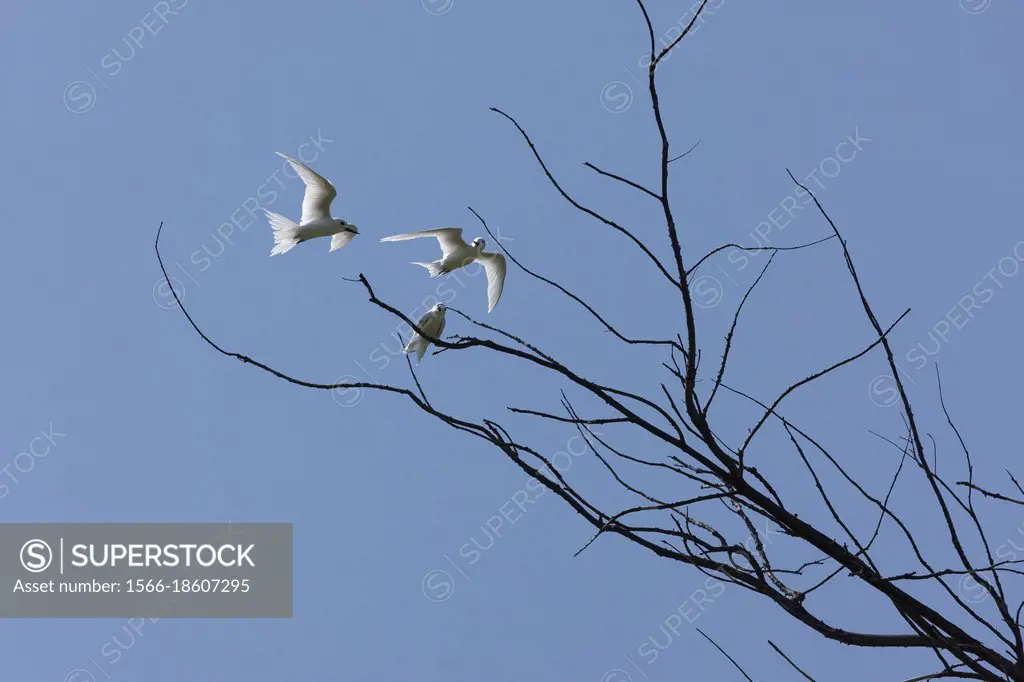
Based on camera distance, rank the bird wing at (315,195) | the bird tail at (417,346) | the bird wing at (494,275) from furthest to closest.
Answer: the bird wing at (494,275) < the bird wing at (315,195) < the bird tail at (417,346)

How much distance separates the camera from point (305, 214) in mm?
10414

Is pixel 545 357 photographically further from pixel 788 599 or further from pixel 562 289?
pixel 788 599

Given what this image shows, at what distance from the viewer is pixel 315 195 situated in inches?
410

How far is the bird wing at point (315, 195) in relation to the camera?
10.2 m

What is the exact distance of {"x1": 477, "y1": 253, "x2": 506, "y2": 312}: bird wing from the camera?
428 inches

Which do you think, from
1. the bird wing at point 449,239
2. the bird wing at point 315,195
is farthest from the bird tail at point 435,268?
the bird wing at point 315,195

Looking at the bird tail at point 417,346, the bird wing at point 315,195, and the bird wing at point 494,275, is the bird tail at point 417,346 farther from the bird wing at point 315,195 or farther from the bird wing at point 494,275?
the bird wing at point 315,195

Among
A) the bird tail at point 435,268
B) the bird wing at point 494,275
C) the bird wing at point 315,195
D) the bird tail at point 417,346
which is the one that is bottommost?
the bird tail at point 417,346

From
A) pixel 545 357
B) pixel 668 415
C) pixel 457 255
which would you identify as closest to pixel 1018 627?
pixel 668 415

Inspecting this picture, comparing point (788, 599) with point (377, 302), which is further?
point (377, 302)

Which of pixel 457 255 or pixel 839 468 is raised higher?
pixel 457 255

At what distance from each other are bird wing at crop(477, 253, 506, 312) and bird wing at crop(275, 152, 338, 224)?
1.62 metres

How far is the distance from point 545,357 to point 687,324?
1.27ft

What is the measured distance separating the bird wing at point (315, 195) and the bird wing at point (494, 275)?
1.62 metres
